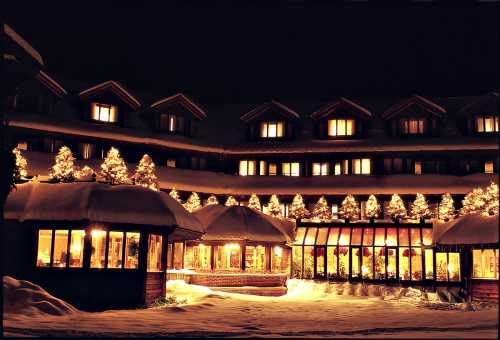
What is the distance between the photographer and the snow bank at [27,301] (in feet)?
69.1

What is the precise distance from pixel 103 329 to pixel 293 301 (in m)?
15.2

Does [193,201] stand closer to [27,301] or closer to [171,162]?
[171,162]

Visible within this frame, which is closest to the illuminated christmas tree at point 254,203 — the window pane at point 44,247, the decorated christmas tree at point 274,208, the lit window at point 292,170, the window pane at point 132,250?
the decorated christmas tree at point 274,208

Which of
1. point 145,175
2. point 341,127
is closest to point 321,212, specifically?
point 341,127

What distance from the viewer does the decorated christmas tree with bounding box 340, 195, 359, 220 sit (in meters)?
44.8

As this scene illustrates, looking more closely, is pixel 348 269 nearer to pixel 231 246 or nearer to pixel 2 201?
pixel 231 246

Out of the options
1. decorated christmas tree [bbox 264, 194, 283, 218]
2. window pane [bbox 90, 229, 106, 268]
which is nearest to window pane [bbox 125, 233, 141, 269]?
window pane [bbox 90, 229, 106, 268]

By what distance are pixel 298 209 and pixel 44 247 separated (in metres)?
22.9

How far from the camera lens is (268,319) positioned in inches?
904

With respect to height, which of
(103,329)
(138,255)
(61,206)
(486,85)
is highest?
(486,85)

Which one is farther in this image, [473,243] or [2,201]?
[473,243]

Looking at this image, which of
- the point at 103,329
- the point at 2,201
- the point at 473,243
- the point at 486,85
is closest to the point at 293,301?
the point at 473,243

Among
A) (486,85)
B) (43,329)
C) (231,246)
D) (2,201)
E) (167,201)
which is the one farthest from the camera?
(486,85)

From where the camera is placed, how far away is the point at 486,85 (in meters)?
54.0
